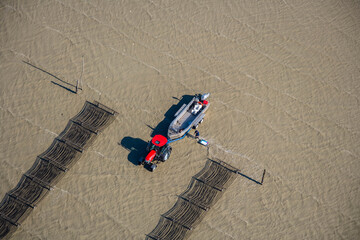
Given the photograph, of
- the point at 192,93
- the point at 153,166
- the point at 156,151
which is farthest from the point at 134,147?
the point at 192,93

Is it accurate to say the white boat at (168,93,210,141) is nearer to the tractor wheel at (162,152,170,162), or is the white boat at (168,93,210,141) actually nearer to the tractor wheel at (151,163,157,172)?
the tractor wheel at (162,152,170,162)

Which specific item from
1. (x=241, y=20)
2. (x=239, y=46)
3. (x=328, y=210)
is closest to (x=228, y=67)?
(x=239, y=46)

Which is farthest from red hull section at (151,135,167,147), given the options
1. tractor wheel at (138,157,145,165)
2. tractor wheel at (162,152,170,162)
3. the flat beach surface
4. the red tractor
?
the flat beach surface

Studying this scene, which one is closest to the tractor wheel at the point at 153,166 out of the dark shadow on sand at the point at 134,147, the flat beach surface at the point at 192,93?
the flat beach surface at the point at 192,93

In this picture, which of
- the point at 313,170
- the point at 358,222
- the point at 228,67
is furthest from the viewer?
the point at 228,67

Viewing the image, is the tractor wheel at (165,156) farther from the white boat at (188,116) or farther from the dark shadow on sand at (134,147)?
the dark shadow on sand at (134,147)

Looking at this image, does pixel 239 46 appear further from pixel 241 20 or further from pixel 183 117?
pixel 183 117

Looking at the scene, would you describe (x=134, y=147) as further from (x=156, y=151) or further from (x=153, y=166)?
(x=153, y=166)
